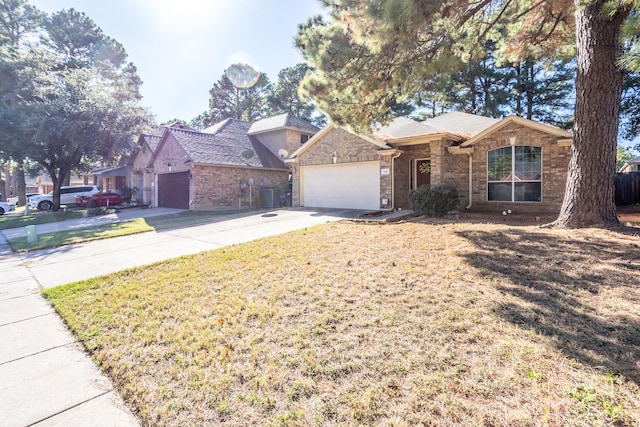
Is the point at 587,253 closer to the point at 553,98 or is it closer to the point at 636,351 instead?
the point at 636,351

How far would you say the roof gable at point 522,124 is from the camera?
10.5 meters

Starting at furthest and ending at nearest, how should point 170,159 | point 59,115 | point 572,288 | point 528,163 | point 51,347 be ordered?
point 170,159 → point 59,115 → point 528,163 → point 572,288 → point 51,347

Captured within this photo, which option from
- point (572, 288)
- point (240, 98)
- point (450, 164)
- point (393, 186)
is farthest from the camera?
point (240, 98)

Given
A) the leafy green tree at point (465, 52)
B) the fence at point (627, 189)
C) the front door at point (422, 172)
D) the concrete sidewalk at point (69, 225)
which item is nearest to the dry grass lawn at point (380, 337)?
the leafy green tree at point (465, 52)

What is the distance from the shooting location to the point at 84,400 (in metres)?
2.47

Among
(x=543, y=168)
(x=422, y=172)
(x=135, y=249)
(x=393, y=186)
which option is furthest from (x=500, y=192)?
(x=135, y=249)

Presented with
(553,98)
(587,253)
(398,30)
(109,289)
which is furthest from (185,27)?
(553,98)

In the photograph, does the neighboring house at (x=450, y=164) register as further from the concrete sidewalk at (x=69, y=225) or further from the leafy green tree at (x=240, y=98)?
the leafy green tree at (x=240, y=98)

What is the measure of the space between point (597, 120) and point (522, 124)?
4.79 meters

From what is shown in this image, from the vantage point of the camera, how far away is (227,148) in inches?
760

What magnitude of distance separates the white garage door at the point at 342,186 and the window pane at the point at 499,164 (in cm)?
427

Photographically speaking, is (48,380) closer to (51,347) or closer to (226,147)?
(51,347)

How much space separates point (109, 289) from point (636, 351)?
6.22 metres

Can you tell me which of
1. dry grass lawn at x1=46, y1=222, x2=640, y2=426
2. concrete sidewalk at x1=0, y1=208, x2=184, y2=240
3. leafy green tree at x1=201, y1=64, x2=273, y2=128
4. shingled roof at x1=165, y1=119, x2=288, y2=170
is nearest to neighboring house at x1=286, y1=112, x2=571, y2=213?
shingled roof at x1=165, y1=119, x2=288, y2=170
